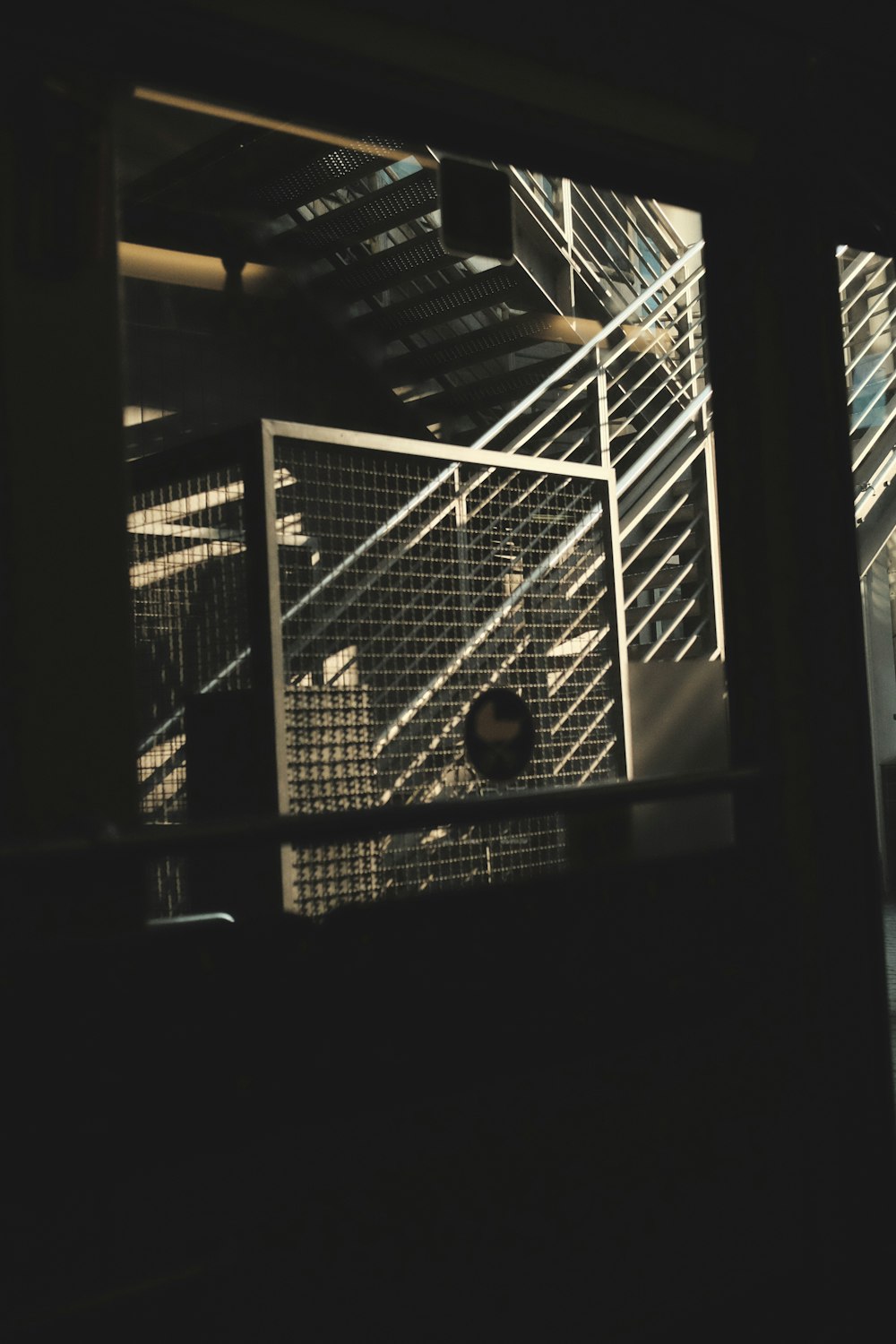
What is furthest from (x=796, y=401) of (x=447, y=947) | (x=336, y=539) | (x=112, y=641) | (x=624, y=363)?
(x=624, y=363)

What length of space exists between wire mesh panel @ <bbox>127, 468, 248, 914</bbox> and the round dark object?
36cm

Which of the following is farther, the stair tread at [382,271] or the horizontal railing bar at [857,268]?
the horizontal railing bar at [857,268]

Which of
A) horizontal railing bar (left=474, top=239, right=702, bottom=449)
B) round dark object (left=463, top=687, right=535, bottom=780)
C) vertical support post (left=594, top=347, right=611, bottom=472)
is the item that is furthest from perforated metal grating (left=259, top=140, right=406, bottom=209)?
vertical support post (left=594, top=347, right=611, bottom=472)

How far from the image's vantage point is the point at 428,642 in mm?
2061

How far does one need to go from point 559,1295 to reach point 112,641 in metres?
1.04

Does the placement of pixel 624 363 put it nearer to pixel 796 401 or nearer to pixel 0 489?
pixel 796 401

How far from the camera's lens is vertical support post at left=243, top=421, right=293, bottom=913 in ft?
6.00

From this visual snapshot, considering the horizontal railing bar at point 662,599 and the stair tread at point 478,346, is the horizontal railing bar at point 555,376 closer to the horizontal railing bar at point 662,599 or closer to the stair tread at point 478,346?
the stair tread at point 478,346

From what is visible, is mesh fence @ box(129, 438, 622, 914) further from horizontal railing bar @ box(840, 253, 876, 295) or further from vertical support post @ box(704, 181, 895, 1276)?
horizontal railing bar @ box(840, 253, 876, 295)

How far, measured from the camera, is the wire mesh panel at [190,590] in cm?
187

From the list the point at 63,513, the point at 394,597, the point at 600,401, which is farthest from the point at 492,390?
the point at 63,513

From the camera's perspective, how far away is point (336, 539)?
6.80 feet

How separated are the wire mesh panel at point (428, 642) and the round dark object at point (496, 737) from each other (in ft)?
0.10

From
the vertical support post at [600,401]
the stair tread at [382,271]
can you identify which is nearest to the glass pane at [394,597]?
the stair tread at [382,271]
